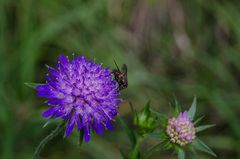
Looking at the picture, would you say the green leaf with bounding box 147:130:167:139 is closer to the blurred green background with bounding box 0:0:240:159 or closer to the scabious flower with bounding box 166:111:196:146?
the scabious flower with bounding box 166:111:196:146

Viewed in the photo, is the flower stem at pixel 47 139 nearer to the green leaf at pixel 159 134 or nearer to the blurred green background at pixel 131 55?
the green leaf at pixel 159 134

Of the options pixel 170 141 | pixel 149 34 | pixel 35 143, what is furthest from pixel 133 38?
pixel 170 141

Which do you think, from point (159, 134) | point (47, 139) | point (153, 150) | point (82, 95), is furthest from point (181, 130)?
point (47, 139)

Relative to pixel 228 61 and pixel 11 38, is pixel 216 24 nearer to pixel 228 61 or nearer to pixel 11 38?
pixel 228 61

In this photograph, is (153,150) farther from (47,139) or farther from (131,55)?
(131,55)

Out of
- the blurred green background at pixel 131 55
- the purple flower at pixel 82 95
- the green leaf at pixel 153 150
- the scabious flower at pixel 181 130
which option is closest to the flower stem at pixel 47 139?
the purple flower at pixel 82 95

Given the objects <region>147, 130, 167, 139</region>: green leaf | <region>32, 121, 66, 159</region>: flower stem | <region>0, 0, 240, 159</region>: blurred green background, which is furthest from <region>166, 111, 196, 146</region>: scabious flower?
<region>0, 0, 240, 159</region>: blurred green background
